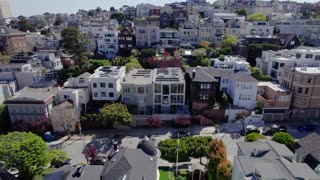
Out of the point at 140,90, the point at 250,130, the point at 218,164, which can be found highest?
the point at 140,90

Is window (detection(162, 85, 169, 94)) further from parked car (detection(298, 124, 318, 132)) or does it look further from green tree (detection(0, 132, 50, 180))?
parked car (detection(298, 124, 318, 132))

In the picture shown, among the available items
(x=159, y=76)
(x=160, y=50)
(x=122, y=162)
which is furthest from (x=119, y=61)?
(x=122, y=162)

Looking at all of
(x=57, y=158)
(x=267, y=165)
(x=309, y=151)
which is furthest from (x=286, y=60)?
(x=57, y=158)

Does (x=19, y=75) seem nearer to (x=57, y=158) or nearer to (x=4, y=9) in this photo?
(x=57, y=158)

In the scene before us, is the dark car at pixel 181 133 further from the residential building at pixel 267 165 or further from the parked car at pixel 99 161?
the residential building at pixel 267 165

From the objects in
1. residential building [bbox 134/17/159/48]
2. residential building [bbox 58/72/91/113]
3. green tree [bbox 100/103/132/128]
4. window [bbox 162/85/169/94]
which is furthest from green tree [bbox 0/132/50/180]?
residential building [bbox 134/17/159/48]

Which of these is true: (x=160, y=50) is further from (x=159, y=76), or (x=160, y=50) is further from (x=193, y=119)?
(x=193, y=119)
